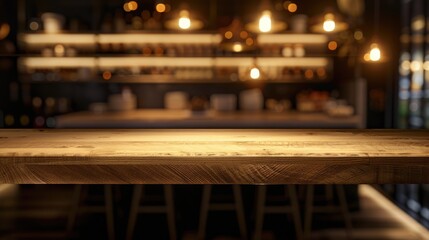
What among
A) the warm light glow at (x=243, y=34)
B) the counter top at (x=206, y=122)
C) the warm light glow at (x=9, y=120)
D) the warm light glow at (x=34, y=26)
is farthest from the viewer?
the warm light glow at (x=34, y=26)

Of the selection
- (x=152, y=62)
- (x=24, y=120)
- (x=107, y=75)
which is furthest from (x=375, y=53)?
(x=24, y=120)

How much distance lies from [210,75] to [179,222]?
265cm

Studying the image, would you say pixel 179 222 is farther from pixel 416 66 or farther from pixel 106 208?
pixel 416 66

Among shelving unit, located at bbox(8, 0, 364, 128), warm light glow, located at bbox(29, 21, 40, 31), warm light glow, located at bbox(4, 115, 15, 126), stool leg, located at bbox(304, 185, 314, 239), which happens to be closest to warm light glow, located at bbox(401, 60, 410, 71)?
shelving unit, located at bbox(8, 0, 364, 128)

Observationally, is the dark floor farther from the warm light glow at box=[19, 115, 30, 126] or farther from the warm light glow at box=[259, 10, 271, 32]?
the warm light glow at box=[19, 115, 30, 126]

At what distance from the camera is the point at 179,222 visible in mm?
3729

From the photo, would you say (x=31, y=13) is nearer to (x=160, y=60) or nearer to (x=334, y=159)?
(x=160, y=60)

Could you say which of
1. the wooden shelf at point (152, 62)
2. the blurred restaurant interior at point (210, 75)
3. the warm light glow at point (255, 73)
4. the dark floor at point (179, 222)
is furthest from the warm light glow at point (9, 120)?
the warm light glow at point (255, 73)

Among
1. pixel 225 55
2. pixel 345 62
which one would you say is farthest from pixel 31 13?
pixel 345 62

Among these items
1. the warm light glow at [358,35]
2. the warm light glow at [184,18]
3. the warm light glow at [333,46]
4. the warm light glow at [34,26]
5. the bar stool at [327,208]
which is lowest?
the bar stool at [327,208]

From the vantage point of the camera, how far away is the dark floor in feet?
11.5

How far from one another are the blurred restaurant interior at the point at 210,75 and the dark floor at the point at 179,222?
0.04m

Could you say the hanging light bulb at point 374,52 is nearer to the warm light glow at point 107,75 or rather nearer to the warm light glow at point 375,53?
the warm light glow at point 375,53

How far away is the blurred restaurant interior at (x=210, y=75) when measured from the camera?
4.69 metres
